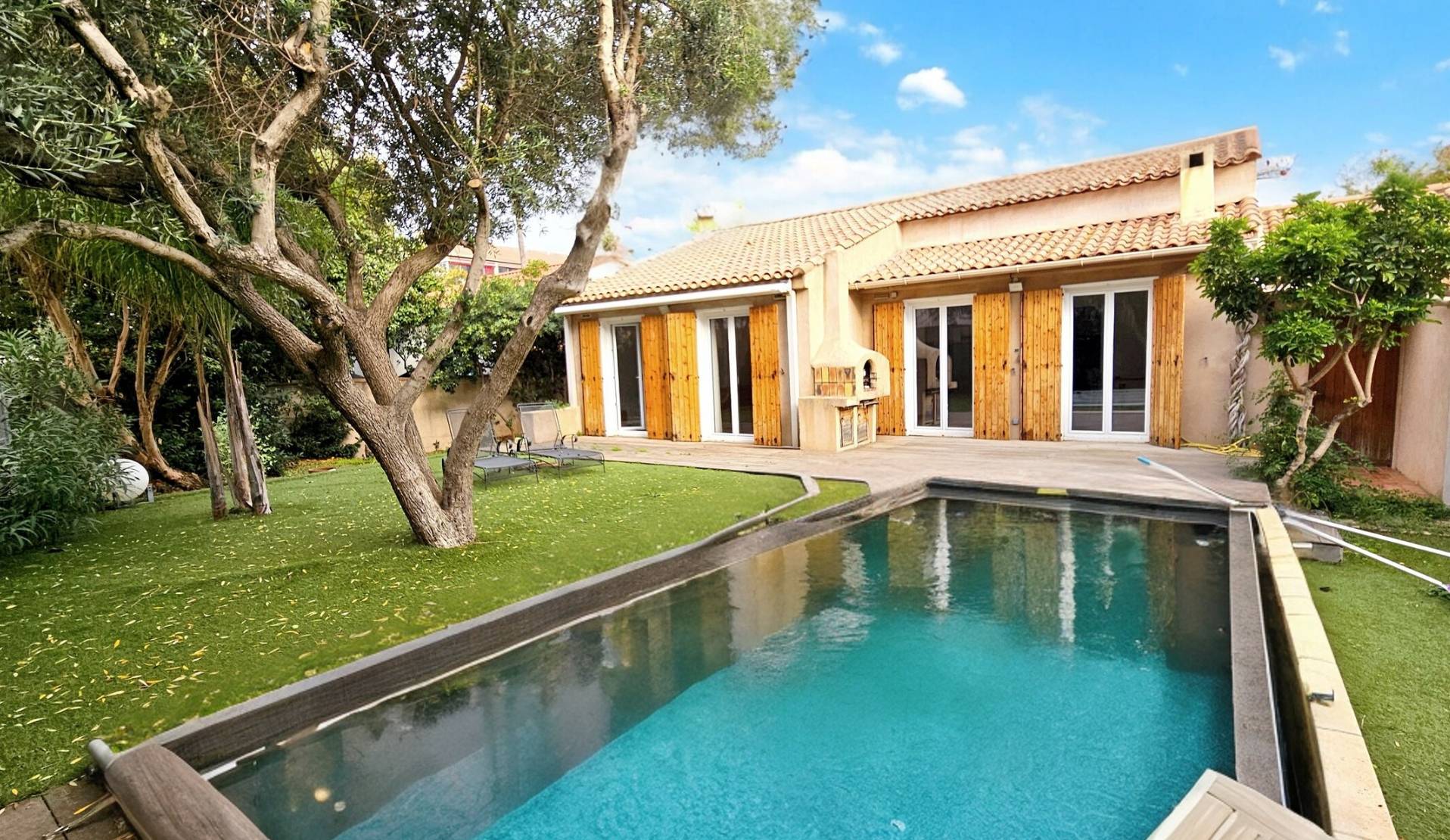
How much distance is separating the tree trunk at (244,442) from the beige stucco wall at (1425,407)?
42.9 ft

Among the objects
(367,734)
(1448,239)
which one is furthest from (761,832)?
(1448,239)

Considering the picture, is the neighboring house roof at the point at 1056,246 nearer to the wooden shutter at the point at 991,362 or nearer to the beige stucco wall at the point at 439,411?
the wooden shutter at the point at 991,362

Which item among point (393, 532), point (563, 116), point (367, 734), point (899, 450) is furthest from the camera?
point (899, 450)

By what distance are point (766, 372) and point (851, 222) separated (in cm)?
564

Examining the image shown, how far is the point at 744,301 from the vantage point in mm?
13961

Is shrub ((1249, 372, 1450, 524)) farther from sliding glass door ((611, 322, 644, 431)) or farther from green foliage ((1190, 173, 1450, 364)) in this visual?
sliding glass door ((611, 322, 644, 431))

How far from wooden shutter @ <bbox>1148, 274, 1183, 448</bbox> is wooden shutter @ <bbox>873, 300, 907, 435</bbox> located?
4.27 metres

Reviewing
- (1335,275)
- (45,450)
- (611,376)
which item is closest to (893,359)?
(611,376)

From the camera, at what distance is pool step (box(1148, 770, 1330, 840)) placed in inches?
101

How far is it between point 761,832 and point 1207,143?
54.9 feet

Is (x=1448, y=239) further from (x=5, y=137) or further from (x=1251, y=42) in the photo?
(x=1251, y=42)

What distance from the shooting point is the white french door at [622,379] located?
16094 millimetres

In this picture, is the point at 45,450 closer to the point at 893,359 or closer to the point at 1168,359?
the point at 893,359

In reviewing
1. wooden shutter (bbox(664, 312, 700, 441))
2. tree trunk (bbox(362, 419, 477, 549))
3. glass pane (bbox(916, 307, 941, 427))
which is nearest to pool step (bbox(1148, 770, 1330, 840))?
tree trunk (bbox(362, 419, 477, 549))
